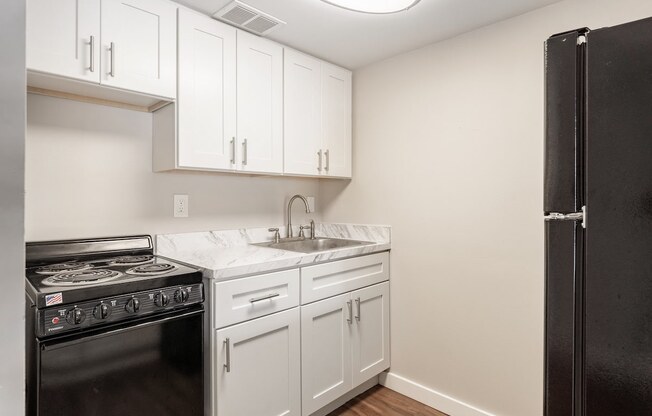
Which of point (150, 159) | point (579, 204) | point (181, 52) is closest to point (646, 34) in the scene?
point (579, 204)

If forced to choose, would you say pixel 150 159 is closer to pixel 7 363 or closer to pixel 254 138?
pixel 254 138

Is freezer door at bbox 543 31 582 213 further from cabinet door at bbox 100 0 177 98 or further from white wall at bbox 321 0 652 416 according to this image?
cabinet door at bbox 100 0 177 98

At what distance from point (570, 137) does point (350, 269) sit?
1.58 metres

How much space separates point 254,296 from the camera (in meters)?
1.68

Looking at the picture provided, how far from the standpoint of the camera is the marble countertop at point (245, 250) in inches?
65.2

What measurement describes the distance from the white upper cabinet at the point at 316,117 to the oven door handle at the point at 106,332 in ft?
3.49

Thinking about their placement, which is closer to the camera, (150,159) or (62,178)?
(62,178)

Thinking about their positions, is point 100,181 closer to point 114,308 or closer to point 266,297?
point 114,308

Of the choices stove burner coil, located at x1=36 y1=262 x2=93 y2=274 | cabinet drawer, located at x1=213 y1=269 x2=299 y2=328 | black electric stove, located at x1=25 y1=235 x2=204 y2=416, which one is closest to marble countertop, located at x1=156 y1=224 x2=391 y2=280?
cabinet drawer, located at x1=213 y1=269 x2=299 y2=328

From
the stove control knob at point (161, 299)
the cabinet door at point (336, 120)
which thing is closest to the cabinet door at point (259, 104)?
the cabinet door at point (336, 120)

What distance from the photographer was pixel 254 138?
6.77 feet

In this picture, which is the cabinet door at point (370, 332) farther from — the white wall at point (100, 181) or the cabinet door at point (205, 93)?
the cabinet door at point (205, 93)

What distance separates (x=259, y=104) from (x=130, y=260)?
1049 millimetres

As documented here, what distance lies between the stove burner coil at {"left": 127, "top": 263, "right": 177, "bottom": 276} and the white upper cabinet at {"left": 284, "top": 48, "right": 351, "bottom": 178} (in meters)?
0.91
